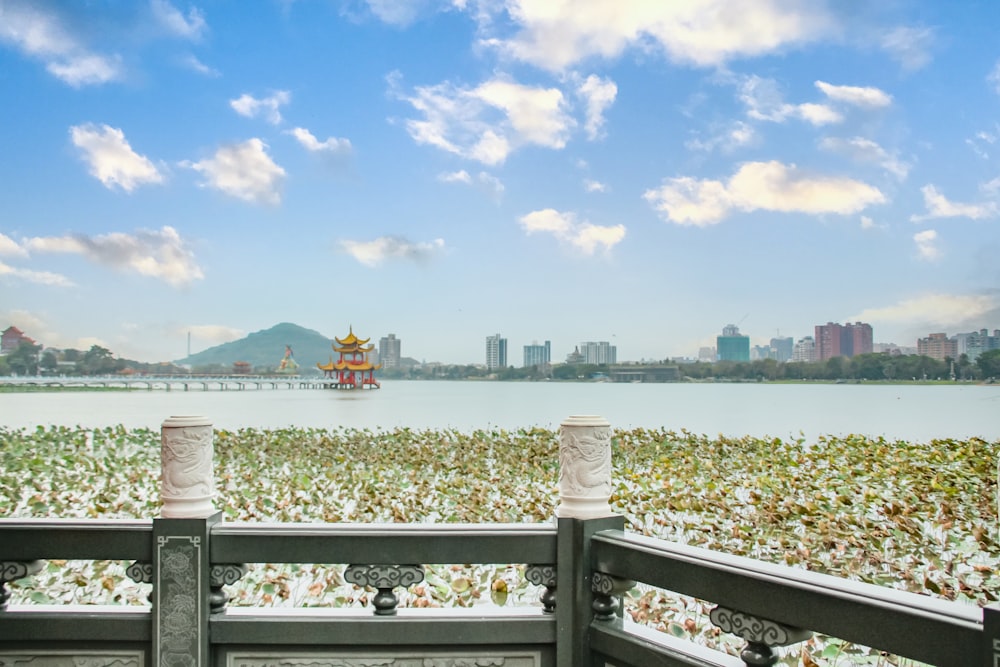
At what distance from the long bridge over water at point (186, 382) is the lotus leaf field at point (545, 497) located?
60.0 inches

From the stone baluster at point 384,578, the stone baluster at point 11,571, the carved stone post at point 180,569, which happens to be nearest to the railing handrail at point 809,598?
the stone baluster at point 384,578

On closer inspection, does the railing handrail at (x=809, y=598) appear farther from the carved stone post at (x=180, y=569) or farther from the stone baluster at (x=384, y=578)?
the carved stone post at (x=180, y=569)

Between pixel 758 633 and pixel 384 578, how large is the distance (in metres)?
1.06

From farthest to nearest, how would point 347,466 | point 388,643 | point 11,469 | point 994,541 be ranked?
point 11,469 < point 347,466 < point 994,541 < point 388,643

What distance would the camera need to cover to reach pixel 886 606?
1.55 meters

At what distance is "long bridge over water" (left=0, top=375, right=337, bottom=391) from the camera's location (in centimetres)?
885

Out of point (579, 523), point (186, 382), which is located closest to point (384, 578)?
point (579, 523)

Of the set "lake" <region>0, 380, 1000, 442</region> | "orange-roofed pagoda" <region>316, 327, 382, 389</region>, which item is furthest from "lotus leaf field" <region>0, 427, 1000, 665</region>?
"orange-roofed pagoda" <region>316, 327, 382, 389</region>

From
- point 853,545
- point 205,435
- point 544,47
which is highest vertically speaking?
point 544,47

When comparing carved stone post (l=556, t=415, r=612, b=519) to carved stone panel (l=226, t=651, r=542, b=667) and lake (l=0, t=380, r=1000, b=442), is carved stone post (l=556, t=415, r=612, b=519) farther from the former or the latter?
lake (l=0, t=380, r=1000, b=442)

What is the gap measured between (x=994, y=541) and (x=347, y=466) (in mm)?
3969

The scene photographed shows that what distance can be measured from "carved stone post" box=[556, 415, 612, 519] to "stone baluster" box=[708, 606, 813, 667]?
1.63 feet

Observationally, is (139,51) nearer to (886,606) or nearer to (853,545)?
(853,545)

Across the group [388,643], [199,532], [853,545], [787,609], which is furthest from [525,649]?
[853,545]
